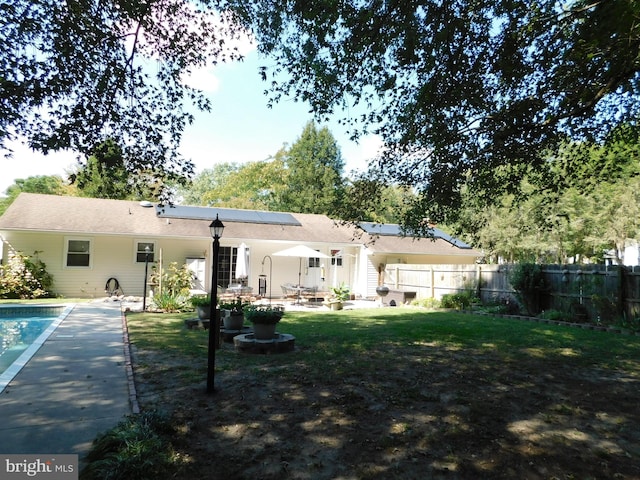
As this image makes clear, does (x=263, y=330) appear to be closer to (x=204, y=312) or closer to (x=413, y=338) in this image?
(x=204, y=312)

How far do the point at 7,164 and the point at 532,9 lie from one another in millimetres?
7783

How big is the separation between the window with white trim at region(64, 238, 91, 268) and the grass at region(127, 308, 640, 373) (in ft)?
21.5

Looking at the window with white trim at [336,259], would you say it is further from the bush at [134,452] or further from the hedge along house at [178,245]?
the bush at [134,452]

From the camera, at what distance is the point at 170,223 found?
746 inches

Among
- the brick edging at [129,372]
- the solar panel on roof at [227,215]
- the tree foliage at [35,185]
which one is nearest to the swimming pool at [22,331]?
the brick edging at [129,372]

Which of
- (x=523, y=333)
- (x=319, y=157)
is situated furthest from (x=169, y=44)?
(x=319, y=157)

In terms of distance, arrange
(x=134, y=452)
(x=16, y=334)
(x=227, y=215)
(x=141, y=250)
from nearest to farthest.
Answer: (x=134, y=452)
(x=16, y=334)
(x=141, y=250)
(x=227, y=215)

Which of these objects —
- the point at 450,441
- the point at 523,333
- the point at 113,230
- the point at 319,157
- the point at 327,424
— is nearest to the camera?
the point at 450,441

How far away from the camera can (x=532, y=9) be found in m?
6.27

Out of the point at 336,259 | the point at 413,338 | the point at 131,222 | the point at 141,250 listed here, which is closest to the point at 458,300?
the point at 336,259

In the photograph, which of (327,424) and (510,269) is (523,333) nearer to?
(510,269)

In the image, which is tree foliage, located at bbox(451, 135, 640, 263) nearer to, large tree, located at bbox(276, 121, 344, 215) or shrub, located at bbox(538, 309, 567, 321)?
shrub, located at bbox(538, 309, 567, 321)

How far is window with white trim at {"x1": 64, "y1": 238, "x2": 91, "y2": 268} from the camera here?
1669cm

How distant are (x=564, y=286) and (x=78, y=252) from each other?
61.2 ft
